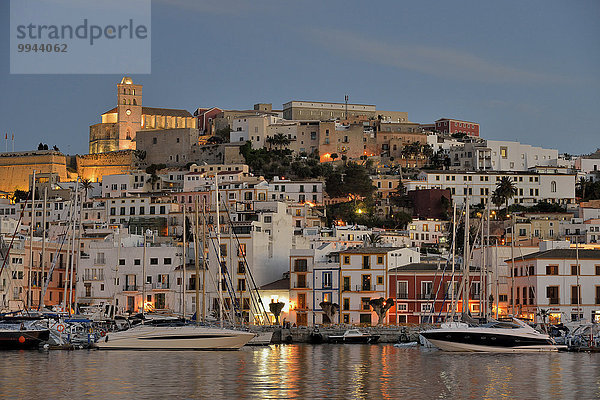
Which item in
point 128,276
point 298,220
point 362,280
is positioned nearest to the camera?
point 362,280

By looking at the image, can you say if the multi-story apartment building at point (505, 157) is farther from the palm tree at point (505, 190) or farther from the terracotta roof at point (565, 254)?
the terracotta roof at point (565, 254)

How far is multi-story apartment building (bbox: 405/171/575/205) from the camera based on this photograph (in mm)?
108625

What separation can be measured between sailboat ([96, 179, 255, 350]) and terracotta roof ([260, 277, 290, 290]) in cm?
1696

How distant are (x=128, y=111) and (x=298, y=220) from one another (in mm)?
52926

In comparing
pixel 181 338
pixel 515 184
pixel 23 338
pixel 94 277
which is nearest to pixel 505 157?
pixel 515 184

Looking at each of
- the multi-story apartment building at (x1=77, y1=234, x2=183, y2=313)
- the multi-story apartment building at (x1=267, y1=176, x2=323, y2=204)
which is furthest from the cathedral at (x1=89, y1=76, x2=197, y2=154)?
the multi-story apartment building at (x1=77, y1=234, x2=183, y2=313)

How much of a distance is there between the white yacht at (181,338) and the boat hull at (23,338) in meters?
4.37

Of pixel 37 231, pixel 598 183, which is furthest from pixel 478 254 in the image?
pixel 598 183

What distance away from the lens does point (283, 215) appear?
69.4 metres

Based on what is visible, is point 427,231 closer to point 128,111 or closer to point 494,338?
point 128,111

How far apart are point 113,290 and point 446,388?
1532 inches

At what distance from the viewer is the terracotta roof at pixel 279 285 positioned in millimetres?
62625

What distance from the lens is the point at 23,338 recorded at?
47312 millimetres

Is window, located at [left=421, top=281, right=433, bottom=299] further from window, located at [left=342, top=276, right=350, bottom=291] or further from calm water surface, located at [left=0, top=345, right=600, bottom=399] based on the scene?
calm water surface, located at [left=0, top=345, right=600, bottom=399]
